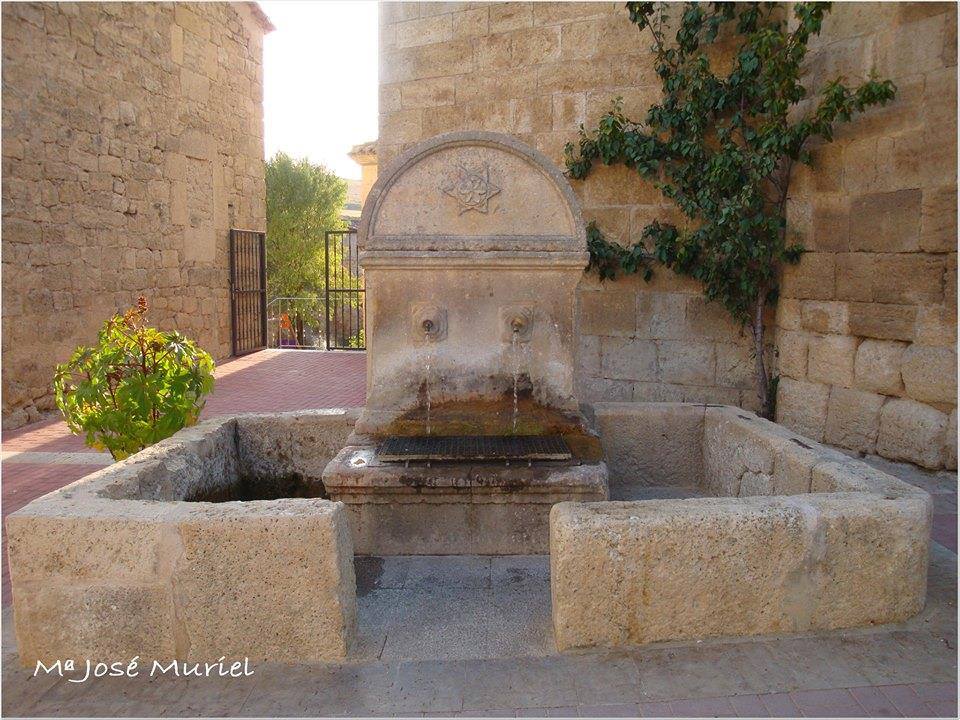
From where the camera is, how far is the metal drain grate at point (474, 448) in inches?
136

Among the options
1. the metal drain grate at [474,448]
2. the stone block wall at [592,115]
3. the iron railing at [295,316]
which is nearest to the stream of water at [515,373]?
the metal drain grate at [474,448]

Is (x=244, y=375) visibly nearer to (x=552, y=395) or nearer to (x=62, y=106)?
(x=62, y=106)

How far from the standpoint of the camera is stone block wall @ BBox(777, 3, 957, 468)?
4.91 meters

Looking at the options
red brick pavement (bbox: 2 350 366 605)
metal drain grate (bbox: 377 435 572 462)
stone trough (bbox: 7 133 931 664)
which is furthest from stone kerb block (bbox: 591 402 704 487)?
red brick pavement (bbox: 2 350 366 605)

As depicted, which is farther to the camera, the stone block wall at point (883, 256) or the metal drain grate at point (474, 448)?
the stone block wall at point (883, 256)

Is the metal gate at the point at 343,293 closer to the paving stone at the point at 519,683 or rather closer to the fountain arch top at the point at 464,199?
the fountain arch top at the point at 464,199

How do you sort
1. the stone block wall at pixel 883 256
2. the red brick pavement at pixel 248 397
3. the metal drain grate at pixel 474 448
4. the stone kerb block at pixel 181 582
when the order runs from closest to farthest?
the stone kerb block at pixel 181 582, the metal drain grate at pixel 474 448, the stone block wall at pixel 883 256, the red brick pavement at pixel 248 397

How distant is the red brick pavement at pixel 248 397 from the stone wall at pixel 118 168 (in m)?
0.57

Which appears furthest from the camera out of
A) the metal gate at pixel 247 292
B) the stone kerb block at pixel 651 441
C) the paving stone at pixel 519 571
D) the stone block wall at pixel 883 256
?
the metal gate at pixel 247 292

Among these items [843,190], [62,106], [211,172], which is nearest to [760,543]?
[843,190]

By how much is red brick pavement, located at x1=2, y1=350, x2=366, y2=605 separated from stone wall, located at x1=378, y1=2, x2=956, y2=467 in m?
2.78

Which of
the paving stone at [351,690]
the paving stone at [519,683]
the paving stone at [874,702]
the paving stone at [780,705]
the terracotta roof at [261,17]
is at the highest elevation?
the terracotta roof at [261,17]

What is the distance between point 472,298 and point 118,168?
257 inches

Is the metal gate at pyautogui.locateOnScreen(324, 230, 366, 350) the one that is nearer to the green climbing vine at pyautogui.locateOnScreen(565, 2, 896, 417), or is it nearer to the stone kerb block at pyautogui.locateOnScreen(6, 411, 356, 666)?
Result: the green climbing vine at pyautogui.locateOnScreen(565, 2, 896, 417)
